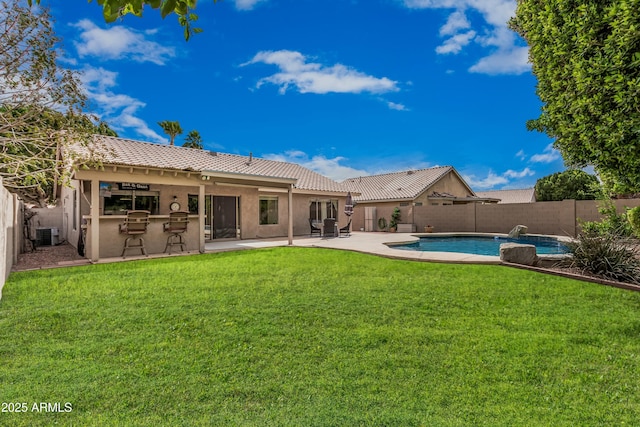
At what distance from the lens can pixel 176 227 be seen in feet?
39.5

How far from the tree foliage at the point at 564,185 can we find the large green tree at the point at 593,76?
113ft

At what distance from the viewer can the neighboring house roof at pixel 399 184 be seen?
25.8 meters

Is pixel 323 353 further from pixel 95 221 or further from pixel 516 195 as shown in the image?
pixel 516 195

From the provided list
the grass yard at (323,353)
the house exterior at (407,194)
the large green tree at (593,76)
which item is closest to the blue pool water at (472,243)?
the house exterior at (407,194)

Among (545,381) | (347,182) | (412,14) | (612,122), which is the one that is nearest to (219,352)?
(545,381)

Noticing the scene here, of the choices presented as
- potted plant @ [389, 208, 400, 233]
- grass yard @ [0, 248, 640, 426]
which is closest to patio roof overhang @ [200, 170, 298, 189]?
grass yard @ [0, 248, 640, 426]

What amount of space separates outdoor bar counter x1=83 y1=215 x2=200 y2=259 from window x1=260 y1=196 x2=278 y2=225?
537cm

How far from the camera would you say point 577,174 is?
32156mm

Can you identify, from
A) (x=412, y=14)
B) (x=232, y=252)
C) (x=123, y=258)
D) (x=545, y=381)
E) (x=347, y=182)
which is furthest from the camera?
(x=347, y=182)

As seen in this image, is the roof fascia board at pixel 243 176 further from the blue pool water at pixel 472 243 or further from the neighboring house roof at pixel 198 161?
the blue pool water at pixel 472 243

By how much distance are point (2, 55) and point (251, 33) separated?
10.4 metres

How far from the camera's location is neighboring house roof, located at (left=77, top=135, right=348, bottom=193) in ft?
37.6

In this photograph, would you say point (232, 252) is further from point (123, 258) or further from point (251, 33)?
point (251, 33)

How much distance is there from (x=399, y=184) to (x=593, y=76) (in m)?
25.0
